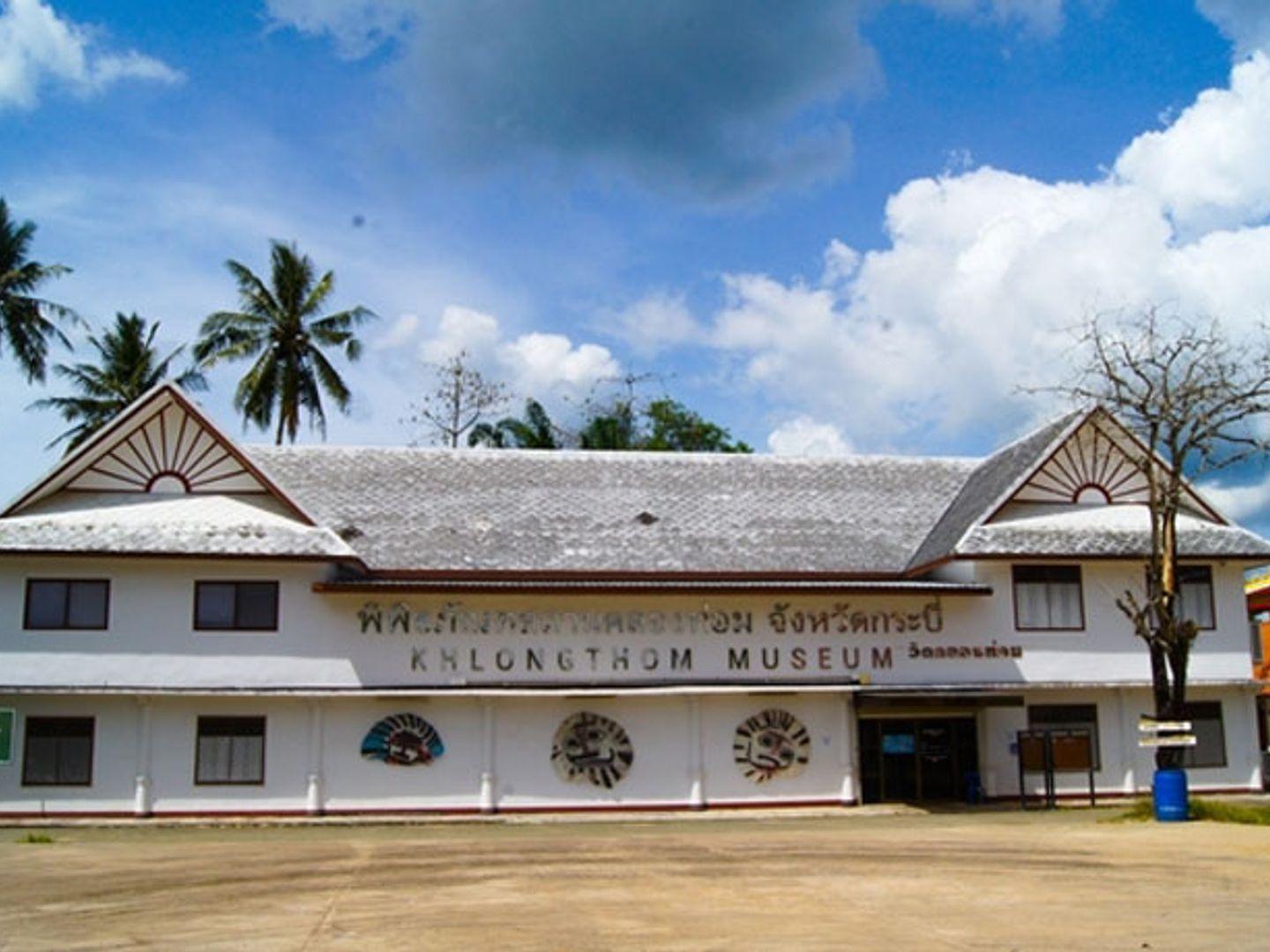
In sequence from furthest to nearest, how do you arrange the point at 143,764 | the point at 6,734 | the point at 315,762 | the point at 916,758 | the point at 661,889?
1. the point at 916,758
2. the point at 315,762
3. the point at 143,764
4. the point at 6,734
5. the point at 661,889

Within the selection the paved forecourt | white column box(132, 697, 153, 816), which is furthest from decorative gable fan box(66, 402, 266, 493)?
the paved forecourt

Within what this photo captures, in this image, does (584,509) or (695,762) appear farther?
(584,509)

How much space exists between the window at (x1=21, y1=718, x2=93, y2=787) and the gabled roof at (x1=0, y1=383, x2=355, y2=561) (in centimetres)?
345

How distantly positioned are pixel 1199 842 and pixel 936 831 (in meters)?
4.25

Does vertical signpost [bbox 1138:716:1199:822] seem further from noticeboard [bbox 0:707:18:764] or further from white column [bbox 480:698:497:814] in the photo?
noticeboard [bbox 0:707:18:764]

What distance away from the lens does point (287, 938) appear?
36.5 feet

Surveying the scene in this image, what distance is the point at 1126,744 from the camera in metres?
28.4

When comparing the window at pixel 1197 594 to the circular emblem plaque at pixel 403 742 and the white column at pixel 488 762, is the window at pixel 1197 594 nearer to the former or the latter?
the white column at pixel 488 762

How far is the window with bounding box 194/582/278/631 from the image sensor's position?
86.7 ft

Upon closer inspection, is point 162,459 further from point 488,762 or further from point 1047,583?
point 1047,583

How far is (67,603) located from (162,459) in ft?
10.7

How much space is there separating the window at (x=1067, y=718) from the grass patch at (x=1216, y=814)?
5.29 meters

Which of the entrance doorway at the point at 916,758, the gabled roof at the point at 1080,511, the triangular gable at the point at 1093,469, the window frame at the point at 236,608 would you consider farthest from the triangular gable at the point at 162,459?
the triangular gable at the point at 1093,469

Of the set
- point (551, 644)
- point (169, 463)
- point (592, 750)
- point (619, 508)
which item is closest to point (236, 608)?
point (169, 463)
